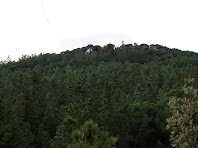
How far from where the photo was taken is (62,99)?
127ft

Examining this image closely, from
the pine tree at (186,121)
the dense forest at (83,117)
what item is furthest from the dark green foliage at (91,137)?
the pine tree at (186,121)

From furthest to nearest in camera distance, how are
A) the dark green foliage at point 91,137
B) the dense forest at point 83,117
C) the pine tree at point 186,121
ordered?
the dense forest at point 83,117 → the dark green foliage at point 91,137 → the pine tree at point 186,121

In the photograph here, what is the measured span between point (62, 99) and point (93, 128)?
3099cm

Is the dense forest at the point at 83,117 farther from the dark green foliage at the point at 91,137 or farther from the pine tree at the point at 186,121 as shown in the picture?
the pine tree at the point at 186,121

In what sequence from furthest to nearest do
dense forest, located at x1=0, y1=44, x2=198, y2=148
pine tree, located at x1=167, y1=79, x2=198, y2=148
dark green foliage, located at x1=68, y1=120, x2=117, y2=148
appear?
dense forest, located at x1=0, y1=44, x2=198, y2=148 → dark green foliage, located at x1=68, y1=120, x2=117, y2=148 → pine tree, located at x1=167, y1=79, x2=198, y2=148

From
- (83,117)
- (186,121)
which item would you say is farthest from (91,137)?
(83,117)

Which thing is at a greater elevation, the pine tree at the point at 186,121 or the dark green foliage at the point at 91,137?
the pine tree at the point at 186,121

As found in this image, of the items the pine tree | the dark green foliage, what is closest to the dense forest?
the dark green foliage

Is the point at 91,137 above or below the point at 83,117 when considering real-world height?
above

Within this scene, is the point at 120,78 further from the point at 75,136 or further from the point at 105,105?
the point at 75,136

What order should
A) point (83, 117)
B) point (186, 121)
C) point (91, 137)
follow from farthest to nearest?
1. point (83, 117)
2. point (91, 137)
3. point (186, 121)

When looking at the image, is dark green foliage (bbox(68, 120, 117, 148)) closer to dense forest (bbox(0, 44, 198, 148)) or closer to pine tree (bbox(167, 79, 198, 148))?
dense forest (bbox(0, 44, 198, 148))

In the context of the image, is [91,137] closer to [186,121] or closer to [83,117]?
[186,121]

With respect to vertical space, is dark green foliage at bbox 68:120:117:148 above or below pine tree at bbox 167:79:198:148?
below
